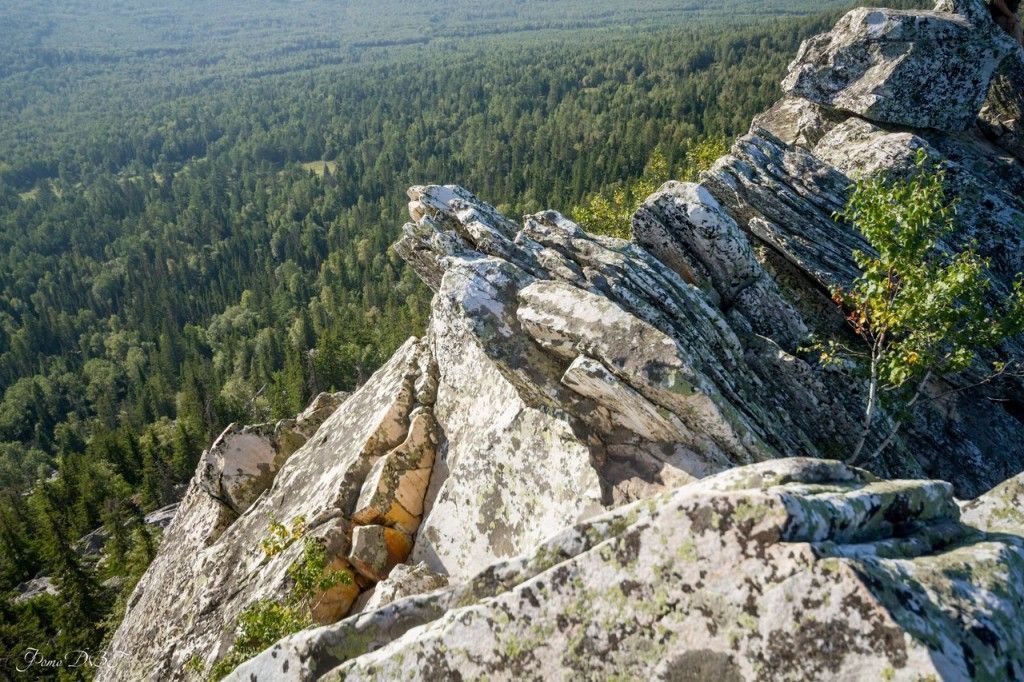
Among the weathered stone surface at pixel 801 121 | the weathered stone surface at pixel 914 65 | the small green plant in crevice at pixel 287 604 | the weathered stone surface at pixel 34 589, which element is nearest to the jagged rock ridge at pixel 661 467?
the weathered stone surface at pixel 914 65

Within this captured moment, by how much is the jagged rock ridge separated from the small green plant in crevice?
0.73 m

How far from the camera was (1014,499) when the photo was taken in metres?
11.3

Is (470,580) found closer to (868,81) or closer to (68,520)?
(868,81)

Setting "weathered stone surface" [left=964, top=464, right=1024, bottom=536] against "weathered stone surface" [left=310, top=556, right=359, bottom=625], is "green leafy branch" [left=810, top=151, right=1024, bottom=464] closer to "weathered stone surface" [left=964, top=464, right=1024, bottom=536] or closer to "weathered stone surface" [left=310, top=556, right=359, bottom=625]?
"weathered stone surface" [left=964, top=464, right=1024, bottom=536]

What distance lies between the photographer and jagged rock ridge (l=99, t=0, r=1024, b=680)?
24.2 ft

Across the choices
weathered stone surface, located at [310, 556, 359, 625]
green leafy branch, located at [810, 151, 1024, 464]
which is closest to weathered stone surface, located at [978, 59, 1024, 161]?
green leafy branch, located at [810, 151, 1024, 464]

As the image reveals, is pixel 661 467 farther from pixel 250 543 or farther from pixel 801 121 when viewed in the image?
pixel 801 121

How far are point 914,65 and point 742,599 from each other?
36860 millimetres

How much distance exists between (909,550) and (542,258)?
1388 centimetres

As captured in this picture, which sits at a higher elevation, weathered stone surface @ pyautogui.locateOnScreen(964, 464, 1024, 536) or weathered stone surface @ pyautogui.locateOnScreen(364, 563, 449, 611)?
weathered stone surface @ pyautogui.locateOnScreen(964, 464, 1024, 536)

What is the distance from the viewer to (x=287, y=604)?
1505 cm

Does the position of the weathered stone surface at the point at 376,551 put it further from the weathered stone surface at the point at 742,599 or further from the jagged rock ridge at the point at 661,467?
the weathered stone surface at the point at 742,599

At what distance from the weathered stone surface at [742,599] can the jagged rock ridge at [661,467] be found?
0.09ft

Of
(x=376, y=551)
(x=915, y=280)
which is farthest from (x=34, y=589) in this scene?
(x=915, y=280)
